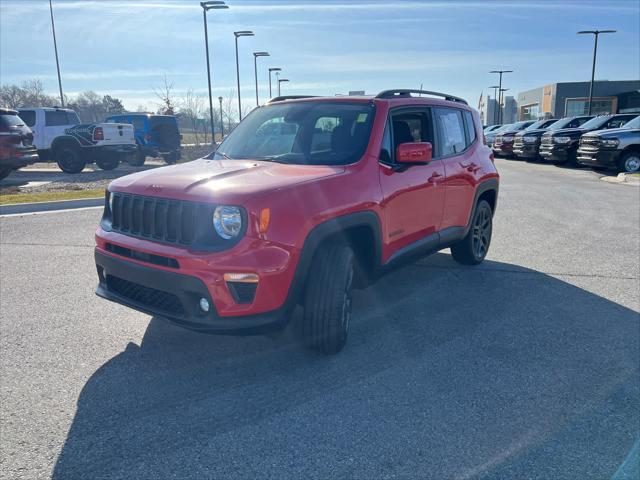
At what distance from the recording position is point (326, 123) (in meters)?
4.23

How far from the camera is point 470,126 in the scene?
5.81 metres

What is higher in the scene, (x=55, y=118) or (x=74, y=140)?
(x=55, y=118)

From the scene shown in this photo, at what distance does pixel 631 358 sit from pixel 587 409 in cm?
94

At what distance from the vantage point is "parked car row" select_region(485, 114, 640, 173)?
51.5 ft

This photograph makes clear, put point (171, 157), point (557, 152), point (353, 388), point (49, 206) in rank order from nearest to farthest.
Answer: point (353, 388) < point (49, 206) < point (557, 152) < point (171, 157)

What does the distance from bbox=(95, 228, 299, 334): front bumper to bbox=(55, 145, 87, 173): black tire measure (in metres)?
15.7

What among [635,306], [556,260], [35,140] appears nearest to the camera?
[635,306]

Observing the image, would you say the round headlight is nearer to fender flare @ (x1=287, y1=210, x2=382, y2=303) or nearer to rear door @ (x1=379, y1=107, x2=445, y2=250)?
fender flare @ (x1=287, y1=210, x2=382, y2=303)

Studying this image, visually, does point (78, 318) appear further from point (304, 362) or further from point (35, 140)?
point (35, 140)

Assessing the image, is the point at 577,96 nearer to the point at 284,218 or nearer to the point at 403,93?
the point at 403,93

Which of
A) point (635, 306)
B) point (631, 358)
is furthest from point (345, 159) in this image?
point (635, 306)

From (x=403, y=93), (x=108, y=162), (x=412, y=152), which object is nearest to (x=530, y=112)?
(x=108, y=162)

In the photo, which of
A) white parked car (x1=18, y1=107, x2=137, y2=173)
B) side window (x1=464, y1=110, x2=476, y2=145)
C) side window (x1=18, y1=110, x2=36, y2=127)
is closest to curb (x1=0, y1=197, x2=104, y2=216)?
white parked car (x1=18, y1=107, x2=137, y2=173)

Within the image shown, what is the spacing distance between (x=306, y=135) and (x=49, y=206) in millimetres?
7614
